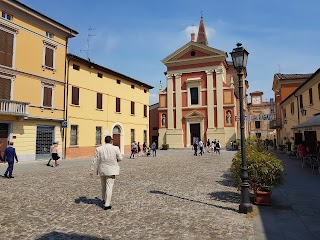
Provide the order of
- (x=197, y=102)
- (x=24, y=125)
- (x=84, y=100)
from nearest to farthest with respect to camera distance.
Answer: (x=24, y=125), (x=84, y=100), (x=197, y=102)

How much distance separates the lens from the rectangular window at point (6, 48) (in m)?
17.4

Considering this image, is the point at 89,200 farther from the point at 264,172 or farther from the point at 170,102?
the point at 170,102

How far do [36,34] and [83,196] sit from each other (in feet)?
54.8

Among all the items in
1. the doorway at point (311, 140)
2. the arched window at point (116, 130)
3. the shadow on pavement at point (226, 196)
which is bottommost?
the shadow on pavement at point (226, 196)

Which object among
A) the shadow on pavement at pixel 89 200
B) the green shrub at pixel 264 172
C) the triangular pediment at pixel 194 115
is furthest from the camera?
the triangular pediment at pixel 194 115

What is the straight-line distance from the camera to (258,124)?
62344 mm

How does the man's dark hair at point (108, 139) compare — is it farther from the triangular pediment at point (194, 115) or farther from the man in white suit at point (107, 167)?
the triangular pediment at point (194, 115)

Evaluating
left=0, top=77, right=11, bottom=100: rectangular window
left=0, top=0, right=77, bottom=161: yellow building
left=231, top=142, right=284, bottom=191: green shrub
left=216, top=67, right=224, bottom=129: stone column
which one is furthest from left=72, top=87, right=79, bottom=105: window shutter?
left=216, top=67, right=224, bottom=129: stone column

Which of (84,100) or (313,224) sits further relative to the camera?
(84,100)

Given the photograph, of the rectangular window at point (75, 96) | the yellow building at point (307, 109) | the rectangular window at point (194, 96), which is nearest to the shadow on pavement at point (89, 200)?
the yellow building at point (307, 109)

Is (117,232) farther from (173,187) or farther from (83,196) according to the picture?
(173,187)

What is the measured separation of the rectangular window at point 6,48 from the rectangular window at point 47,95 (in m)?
3.26

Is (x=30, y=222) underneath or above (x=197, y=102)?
underneath

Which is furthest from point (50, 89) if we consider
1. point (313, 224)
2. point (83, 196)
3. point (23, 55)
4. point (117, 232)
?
point (313, 224)
